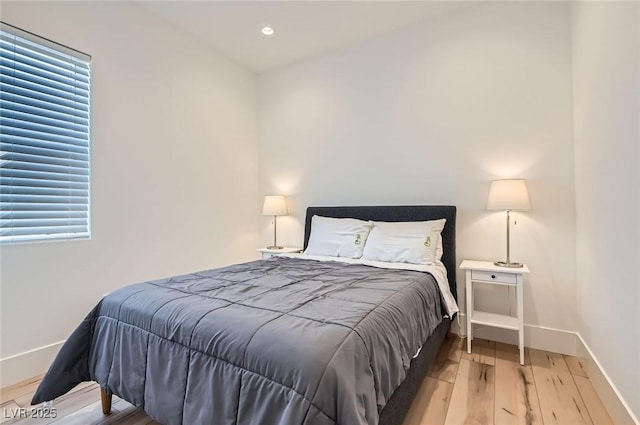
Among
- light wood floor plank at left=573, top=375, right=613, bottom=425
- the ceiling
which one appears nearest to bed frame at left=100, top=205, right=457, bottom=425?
light wood floor plank at left=573, top=375, right=613, bottom=425

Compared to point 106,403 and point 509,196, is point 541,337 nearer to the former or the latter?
point 509,196

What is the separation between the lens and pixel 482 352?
247 cm

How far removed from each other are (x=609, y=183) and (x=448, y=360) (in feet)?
5.13

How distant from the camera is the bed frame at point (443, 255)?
4.64 ft

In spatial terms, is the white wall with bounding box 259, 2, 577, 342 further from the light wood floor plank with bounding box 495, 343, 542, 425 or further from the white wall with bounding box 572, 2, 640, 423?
the light wood floor plank with bounding box 495, 343, 542, 425

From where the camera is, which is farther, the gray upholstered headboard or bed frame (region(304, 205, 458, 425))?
the gray upholstered headboard

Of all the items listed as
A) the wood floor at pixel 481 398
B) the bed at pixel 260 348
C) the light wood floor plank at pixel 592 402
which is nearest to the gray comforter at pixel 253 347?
the bed at pixel 260 348

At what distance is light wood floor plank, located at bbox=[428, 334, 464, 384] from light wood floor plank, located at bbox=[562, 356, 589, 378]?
0.72m

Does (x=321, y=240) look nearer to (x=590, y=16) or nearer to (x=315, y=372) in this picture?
(x=315, y=372)

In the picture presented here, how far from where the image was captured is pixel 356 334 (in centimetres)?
114

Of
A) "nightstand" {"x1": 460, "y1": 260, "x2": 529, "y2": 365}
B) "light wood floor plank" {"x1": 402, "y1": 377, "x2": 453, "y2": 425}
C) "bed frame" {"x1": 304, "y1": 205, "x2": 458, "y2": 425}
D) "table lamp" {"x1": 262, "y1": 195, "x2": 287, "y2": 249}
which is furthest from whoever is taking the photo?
"table lamp" {"x1": 262, "y1": 195, "x2": 287, "y2": 249}

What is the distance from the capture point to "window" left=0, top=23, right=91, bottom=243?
2.08 m

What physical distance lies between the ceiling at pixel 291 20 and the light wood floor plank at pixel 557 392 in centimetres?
308

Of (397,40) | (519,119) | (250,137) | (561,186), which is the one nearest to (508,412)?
(561,186)
